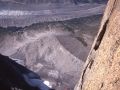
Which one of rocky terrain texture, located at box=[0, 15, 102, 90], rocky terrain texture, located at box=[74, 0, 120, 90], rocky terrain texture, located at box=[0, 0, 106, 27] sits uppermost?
rocky terrain texture, located at box=[74, 0, 120, 90]

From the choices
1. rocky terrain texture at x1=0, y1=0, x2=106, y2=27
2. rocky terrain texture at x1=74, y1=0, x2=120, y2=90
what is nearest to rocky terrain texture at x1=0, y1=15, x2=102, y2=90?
rocky terrain texture at x1=0, y1=0, x2=106, y2=27

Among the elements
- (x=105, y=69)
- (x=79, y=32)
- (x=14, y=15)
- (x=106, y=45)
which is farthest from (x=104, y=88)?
(x=14, y=15)

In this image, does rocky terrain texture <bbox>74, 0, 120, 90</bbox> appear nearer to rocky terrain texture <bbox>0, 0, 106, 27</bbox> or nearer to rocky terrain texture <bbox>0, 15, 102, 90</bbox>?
rocky terrain texture <bbox>0, 15, 102, 90</bbox>

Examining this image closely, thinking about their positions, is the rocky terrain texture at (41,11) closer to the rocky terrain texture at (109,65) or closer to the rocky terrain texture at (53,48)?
the rocky terrain texture at (53,48)

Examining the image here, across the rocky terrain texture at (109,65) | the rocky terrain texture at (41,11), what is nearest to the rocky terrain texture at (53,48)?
the rocky terrain texture at (41,11)

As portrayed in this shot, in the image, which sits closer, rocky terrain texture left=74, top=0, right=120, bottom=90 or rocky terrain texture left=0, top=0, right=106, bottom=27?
rocky terrain texture left=74, top=0, right=120, bottom=90

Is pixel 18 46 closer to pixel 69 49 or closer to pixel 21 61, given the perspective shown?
pixel 21 61

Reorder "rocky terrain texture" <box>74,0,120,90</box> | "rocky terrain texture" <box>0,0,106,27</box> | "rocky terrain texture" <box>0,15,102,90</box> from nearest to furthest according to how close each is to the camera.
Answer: "rocky terrain texture" <box>74,0,120,90</box> → "rocky terrain texture" <box>0,15,102,90</box> → "rocky terrain texture" <box>0,0,106,27</box>

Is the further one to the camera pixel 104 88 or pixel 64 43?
pixel 64 43

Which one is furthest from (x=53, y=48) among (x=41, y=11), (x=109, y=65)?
(x=41, y=11)
